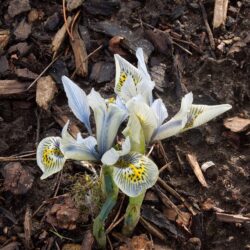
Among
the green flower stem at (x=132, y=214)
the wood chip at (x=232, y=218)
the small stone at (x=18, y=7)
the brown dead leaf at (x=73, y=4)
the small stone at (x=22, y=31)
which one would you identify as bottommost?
the wood chip at (x=232, y=218)

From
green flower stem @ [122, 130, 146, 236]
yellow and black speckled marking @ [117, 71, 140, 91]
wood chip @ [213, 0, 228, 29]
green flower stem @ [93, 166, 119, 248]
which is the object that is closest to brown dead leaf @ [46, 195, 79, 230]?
green flower stem @ [93, 166, 119, 248]

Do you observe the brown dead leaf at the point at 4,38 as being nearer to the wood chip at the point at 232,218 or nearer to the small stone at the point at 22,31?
the small stone at the point at 22,31

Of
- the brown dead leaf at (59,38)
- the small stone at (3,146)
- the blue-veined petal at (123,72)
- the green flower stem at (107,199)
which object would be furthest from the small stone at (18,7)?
the green flower stem at (107,199)

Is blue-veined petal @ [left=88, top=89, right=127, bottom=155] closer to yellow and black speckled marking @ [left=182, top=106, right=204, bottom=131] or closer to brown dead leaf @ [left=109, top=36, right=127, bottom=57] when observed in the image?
yellow and black speckled marking @ [left=182, top=106, right=204, bottom=131]

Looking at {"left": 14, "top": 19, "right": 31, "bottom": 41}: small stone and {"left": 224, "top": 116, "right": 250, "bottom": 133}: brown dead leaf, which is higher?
{"left": 14, "top": 19, "right": 31, "bottom": 41}: small stone

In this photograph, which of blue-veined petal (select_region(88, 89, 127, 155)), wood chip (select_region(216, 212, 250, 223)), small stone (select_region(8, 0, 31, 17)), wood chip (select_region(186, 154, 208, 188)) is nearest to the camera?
blue-veined petal (select_region(88, 89, 127, 155))

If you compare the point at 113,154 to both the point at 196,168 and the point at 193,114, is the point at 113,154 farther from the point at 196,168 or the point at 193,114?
the point at 196,168
